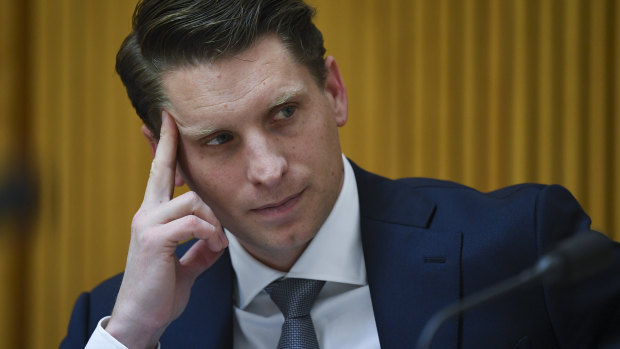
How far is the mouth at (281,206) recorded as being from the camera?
135cm

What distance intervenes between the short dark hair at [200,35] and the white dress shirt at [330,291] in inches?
14.2

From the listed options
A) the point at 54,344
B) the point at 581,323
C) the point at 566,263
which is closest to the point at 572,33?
the point at 581,323

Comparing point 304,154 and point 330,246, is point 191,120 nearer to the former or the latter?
point 304,154

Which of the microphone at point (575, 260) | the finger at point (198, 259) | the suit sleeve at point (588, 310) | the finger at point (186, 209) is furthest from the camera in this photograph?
the finger at point (198, 259)

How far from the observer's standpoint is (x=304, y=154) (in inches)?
53.4

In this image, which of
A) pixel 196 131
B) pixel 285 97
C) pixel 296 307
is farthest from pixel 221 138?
pixel 296 307

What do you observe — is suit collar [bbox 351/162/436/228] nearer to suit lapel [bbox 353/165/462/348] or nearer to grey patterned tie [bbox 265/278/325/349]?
suit lapel [bbox 353/165/462/348]

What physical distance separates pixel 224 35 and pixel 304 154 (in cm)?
31

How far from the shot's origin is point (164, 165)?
1.46m

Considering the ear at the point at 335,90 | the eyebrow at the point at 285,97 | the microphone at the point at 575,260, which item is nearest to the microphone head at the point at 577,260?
the microphone at the point at 575,260

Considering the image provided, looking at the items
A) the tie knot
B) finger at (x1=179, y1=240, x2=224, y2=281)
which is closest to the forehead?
finger at (x1=179, y1=240, x2=224, y2=281)

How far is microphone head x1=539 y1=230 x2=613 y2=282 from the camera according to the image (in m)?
0.66

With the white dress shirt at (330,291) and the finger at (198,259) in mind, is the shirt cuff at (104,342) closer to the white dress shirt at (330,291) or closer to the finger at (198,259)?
the white dress shirt at (330,291)

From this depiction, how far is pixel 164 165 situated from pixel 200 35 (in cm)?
33
